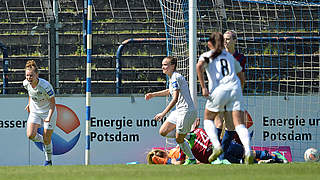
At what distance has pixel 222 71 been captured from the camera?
292 inches

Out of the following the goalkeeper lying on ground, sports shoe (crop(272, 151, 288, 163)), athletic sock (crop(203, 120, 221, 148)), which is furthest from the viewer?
sports shoe (crop(272, 151, 288, 163))

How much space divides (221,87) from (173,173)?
118cm

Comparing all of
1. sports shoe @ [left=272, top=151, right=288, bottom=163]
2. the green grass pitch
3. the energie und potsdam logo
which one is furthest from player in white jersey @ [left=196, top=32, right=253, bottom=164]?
the energie und potsdam logo

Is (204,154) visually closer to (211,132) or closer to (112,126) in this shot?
(112,126)

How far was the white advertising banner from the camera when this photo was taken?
11.4 m

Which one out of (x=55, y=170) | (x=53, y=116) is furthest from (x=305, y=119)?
(x=55, y=170)

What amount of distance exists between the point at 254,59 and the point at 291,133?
8.96 ft

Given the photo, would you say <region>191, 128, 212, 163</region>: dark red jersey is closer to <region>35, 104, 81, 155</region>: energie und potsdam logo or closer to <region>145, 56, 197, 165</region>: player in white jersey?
<region>145, 56, 197, 165</region>: player in white jersey

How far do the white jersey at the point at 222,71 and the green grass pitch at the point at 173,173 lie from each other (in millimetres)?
988

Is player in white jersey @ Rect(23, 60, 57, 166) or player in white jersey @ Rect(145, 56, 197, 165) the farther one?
player in white jersey @ Rect(23, 60, 57, 166)

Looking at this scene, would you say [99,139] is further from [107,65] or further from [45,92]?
[107,65]

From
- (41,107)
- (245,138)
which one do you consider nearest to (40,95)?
(41,107)

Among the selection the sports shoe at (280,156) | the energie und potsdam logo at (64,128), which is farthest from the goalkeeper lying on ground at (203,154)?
the energie und potsdam logo at (64,128)

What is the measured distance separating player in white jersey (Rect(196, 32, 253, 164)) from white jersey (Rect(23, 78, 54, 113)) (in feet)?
10.4
